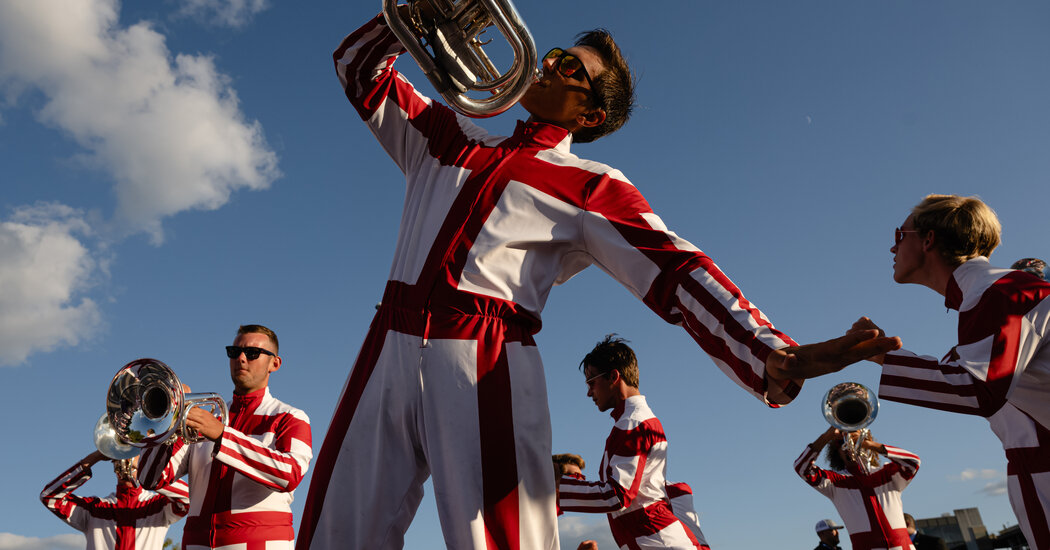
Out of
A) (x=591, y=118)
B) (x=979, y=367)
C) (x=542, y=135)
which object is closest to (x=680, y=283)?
(x=542, y=135)

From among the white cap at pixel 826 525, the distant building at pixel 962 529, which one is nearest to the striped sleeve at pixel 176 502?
the white cap at pixel 826 525

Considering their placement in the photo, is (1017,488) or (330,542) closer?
(330,542)

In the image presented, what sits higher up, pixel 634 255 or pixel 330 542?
pixel 634 255

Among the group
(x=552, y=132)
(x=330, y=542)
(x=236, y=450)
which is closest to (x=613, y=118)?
(x=552, y=132)

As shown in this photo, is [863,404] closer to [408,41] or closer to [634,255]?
[634,255]

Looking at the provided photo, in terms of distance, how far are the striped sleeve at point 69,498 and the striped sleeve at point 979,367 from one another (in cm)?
859

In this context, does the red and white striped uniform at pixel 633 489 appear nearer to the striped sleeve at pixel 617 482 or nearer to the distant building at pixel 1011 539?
the striped sleeve at pixel 617 482

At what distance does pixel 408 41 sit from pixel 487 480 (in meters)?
1.23

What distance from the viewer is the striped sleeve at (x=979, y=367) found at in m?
2.96

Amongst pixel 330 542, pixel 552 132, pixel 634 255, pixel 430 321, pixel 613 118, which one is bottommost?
pixel 330 542

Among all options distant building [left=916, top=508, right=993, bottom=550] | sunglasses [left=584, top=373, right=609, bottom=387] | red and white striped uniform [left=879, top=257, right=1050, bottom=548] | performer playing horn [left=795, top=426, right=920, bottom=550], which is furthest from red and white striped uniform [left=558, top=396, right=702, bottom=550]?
distant building [left=916, top=508, right=993, bottom=550]

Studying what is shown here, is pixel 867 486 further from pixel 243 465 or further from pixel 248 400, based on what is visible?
pixel 243 465

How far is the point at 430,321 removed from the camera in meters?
1.93

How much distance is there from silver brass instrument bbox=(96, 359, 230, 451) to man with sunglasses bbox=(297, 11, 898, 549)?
253 cm
